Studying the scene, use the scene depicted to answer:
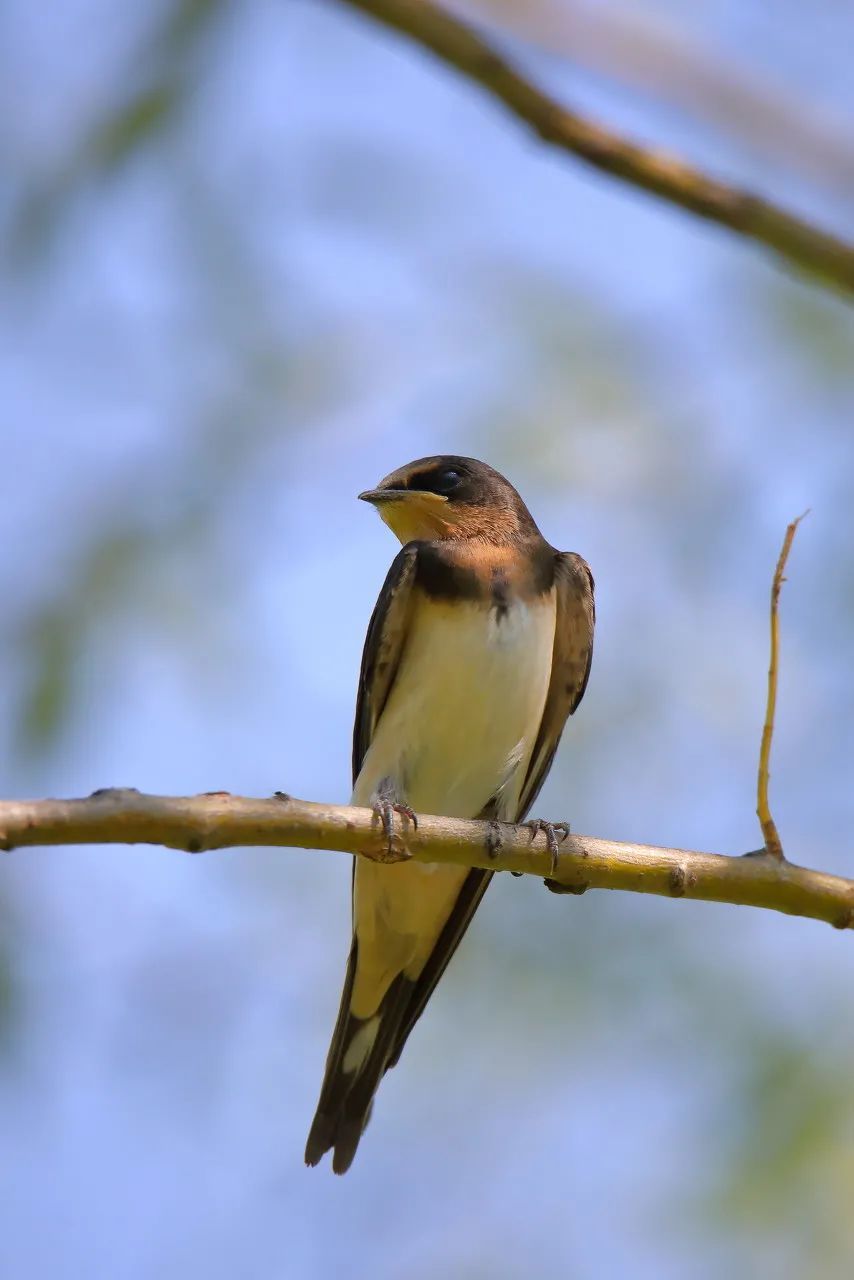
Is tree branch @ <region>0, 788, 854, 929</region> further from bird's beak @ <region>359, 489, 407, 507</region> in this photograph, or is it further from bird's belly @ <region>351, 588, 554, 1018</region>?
bird's beak @ <region>359, 489, 407, 507</region>

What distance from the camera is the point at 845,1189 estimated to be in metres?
6.63

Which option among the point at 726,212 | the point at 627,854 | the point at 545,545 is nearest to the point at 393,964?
the point at 545,545

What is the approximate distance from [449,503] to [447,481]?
7.2 inches

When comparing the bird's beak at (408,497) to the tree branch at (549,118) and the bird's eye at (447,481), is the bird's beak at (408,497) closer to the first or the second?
the bird's eye at (447,481)

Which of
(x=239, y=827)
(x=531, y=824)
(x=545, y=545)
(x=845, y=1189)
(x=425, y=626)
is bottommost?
(x=845, y=1189)

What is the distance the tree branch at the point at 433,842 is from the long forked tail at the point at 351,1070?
1.82 m

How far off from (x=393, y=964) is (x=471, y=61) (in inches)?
175

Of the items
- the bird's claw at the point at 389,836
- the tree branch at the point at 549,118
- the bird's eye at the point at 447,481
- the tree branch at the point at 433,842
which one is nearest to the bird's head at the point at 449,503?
the bird's eye at the point at 447,481

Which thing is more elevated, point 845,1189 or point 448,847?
point 448,847

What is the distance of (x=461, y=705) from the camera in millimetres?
5848

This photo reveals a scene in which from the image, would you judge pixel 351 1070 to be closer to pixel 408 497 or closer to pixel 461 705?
pixel 461 705

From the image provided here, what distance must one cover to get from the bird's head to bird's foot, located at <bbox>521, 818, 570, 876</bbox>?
5.95 ft

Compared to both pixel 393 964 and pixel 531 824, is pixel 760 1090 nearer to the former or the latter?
pixel 393 964

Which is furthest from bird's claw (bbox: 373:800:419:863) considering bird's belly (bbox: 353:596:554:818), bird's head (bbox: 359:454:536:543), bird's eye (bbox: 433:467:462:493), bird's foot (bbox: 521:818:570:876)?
bird's eye (bbox: 433:467:462:493)
